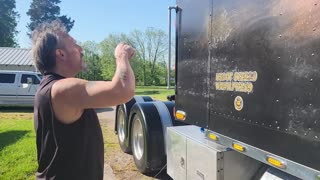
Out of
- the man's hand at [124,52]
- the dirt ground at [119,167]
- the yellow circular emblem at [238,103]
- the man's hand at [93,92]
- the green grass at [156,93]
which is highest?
the man's hand at [124,52]

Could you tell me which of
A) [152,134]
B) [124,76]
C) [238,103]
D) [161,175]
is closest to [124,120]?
[161,175]

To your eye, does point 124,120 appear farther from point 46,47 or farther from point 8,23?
point 8,23

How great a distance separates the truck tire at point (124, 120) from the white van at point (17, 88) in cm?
985

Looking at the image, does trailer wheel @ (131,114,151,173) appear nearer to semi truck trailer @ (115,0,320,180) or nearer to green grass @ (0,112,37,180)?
semi truck trailer @ (115,0,320,180)

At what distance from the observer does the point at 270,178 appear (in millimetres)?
2490

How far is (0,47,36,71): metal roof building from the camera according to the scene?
24131 mm

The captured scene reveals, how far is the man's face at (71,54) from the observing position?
2.05 meters

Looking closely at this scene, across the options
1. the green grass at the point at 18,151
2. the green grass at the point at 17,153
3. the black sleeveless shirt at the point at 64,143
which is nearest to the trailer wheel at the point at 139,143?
the green grass at the point at 18,151

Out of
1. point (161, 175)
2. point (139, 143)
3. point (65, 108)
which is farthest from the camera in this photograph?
point (139, 143)

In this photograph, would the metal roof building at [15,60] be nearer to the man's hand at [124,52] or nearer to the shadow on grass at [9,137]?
the shadow on grass at [9,137]

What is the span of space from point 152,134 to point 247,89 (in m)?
2.57

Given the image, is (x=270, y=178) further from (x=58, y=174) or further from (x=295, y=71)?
(x=58, y=174)

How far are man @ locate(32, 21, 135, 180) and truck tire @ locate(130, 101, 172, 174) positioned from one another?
9.02 feet

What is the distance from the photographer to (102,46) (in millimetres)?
62188
